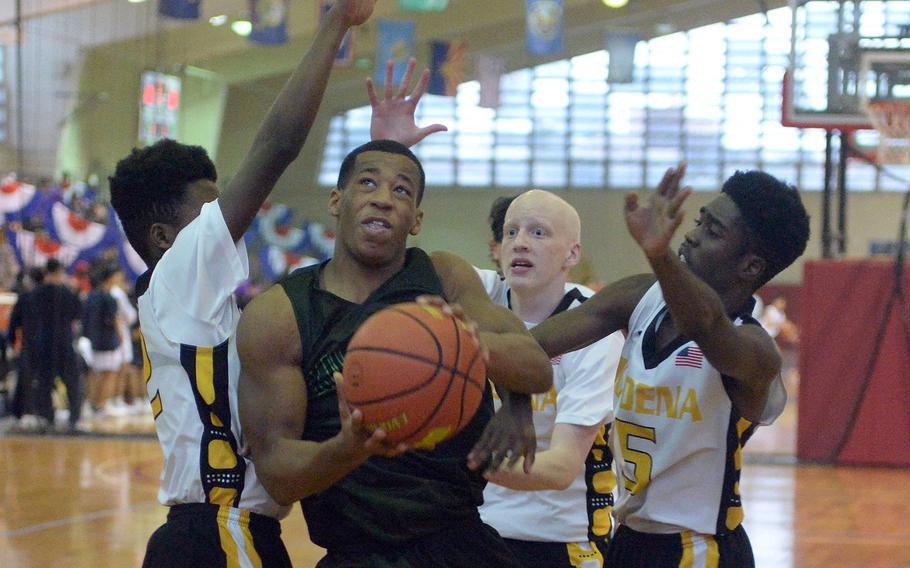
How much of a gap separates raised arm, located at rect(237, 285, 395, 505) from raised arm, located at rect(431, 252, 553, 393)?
0.37m

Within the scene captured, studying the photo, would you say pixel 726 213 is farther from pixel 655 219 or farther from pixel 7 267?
pixel 7 267

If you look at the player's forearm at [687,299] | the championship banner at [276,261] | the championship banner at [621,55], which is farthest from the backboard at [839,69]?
the championship banner at [276,261]

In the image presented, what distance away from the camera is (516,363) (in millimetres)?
2346

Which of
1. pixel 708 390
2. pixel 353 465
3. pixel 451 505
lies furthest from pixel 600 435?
pixel 353 465

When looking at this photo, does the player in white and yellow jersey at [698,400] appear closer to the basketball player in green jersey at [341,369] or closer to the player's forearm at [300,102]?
the basketball player in green jersey at [341,369]

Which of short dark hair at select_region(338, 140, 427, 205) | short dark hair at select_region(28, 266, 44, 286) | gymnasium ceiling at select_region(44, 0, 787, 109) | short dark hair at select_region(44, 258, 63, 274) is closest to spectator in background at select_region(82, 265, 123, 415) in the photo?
short dark hair at select_region(28, 266, 44, 286)

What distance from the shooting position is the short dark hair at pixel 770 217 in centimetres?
291

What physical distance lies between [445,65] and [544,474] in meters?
14.4

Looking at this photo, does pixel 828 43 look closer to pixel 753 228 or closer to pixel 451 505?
pixel 753 228

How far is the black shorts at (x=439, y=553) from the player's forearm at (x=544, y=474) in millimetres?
198

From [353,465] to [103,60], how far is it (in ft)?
63.7

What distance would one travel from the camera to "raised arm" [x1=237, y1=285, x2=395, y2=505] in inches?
88.5

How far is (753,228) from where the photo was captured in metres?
2.91

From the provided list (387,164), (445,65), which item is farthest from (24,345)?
(387,164)
